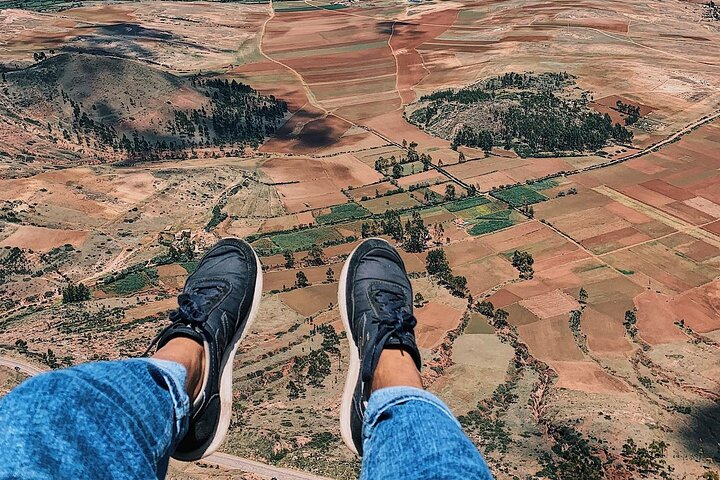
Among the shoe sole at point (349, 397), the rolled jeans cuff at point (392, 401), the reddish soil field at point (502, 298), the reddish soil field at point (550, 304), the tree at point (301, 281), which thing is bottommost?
the reddish soil field at point (502, 298)

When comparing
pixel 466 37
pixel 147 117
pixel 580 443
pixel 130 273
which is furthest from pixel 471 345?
pixel 466 37

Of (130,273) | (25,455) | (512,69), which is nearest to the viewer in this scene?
(25,455)

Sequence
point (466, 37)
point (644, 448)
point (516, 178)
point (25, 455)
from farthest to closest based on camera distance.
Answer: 1. point (466, 37)
2. point (516, 178)
3. point (644, 448)
4. point (25, 455)

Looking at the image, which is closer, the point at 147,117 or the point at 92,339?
the point at 92,339

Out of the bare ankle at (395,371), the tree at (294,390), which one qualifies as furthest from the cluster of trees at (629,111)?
the bare ankle at (395,371)

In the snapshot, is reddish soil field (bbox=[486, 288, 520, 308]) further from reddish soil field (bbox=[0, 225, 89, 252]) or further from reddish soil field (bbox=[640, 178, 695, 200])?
reddish soil field (bbox=[0, 225, 89, 252])

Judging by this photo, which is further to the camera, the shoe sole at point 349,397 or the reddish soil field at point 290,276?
the reddish soil field at point 290,276

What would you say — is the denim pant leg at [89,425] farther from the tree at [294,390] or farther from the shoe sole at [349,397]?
the tree at [294,390]

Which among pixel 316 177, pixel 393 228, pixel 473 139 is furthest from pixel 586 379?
pixel 473 139

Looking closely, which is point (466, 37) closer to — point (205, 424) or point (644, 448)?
point (644, 448)
